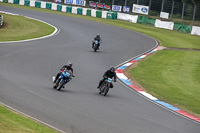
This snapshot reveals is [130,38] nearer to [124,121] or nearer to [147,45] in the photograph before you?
[147,45]

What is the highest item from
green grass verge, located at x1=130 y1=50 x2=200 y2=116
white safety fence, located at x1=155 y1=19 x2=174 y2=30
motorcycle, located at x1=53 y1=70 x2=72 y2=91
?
motorcycle, located at x1=53 y1=70 x2=72 y2=91

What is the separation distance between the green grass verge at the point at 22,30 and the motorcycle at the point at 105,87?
1546 cm

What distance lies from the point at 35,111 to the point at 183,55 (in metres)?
23.8

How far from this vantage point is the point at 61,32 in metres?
40.1

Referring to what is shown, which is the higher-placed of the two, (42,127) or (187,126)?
(42,127)

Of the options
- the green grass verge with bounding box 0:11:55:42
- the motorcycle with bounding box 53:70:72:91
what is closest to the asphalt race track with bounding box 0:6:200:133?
the motorcycle with bounding box 53:70:72:91

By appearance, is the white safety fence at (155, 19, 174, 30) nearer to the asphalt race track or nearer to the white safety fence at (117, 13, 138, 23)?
the white safety fence at (117, 13, 138, 23)

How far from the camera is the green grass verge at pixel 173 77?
1946 centimetres

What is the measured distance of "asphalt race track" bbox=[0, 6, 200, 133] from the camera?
12.9 m

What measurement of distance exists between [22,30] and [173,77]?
18.6m

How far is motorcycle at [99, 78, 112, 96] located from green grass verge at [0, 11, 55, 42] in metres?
15.5

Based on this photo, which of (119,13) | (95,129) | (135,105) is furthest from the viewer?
(119,13)

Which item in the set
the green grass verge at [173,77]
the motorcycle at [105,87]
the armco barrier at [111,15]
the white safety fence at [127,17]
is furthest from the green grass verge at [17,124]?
the white safety fence at [127,17]

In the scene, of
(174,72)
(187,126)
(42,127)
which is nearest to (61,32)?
(174,72)
